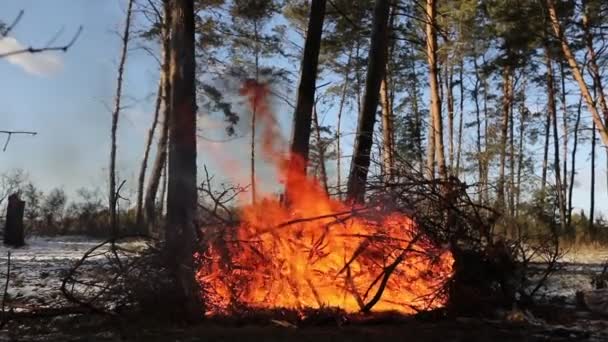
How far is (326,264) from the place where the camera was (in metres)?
5.89

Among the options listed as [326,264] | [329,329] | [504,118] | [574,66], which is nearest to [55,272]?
[326,264]

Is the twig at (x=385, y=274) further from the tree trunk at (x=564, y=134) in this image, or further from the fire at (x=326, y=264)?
the tree trunk at (x=564, y=134)

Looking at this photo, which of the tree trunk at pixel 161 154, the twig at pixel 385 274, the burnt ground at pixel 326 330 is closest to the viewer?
the burnt ground at pixel 326 330

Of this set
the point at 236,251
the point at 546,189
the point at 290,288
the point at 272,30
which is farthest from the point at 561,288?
the point at 272,30

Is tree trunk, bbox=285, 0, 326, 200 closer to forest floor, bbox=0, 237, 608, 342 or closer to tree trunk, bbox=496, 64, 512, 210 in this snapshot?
forest floor, bbox=0, 237, 608, 342

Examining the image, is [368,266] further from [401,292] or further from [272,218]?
[272,218]

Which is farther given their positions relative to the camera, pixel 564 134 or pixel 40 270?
pixel 564 134

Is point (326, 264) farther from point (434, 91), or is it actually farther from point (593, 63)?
point (593, 63)

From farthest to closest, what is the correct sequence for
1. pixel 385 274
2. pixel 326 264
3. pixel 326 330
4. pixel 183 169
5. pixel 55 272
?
pixel 55 272 < pixel 183 169 < pixel 326 264 < pixel 385 274 < pixel 326 330

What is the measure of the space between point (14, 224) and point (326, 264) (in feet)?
35.9

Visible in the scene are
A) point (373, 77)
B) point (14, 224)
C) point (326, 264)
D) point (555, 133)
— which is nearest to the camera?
point (326, 264)

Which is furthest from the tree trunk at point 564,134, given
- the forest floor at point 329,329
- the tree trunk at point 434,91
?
the forest floor at point 329,329

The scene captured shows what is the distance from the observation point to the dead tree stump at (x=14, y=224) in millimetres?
13852

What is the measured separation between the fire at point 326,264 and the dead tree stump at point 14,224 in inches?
396
